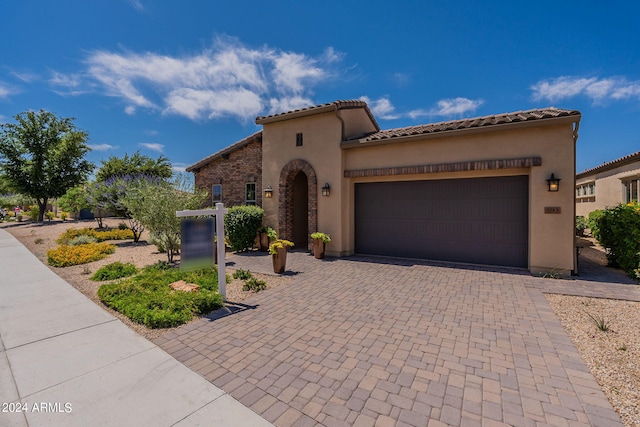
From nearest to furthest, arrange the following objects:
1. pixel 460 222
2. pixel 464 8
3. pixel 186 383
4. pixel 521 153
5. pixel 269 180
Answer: pixel 186 383, pixel 521 153, pixel 464 8, pixel 460 222, pixel 269 180

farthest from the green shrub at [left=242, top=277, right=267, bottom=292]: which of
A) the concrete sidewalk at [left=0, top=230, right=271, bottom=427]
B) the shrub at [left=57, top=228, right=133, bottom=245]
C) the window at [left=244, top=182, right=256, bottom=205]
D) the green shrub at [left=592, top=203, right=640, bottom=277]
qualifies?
the shrub at [left=57, top=228, right=133, bottom=245]

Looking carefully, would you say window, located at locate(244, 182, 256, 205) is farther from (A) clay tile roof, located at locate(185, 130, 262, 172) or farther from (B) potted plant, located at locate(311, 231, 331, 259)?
(B) potted plant, located at locate(311, 231, 331, 259)

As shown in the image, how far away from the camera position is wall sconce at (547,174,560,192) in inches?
290

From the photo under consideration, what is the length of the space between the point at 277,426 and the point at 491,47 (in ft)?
42.0

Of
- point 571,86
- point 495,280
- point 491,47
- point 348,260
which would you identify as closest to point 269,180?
point 348,260

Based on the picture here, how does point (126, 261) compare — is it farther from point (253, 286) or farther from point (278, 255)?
point (253, 286)

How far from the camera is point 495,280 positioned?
721 centimetres

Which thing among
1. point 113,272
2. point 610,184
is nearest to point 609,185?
point 610,184

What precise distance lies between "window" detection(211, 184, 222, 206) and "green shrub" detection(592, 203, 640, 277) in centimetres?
1559

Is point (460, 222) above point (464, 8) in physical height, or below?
below

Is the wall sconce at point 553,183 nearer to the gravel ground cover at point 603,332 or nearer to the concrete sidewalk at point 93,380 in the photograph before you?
the gravel ground cover at point 603,332

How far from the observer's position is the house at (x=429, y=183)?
7.61 m

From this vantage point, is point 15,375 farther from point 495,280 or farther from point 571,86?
point 571,86

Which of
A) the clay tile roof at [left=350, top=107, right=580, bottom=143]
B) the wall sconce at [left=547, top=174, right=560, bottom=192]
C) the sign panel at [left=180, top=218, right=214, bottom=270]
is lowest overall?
the sign panel at [left=180, top=218, right=214, bottom=270]
